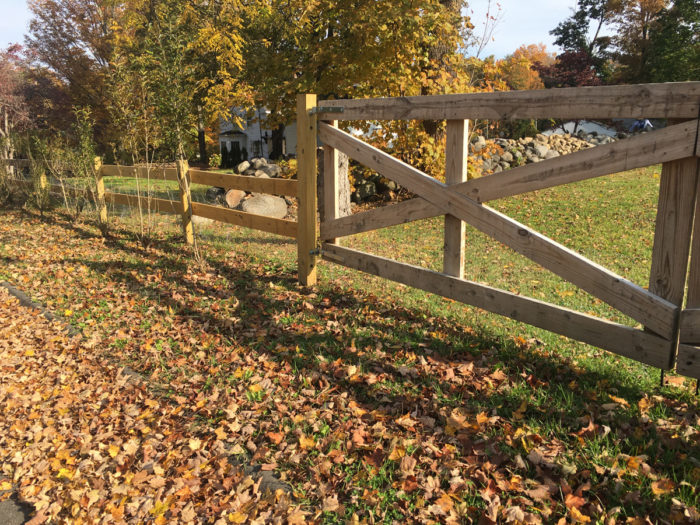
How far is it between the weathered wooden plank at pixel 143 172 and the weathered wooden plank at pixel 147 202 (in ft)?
1.28

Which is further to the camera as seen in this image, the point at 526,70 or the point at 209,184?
the point at 526,70

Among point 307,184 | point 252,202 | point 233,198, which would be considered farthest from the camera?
point 233,198

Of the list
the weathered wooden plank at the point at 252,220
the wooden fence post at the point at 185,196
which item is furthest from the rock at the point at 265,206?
the weathered wooden plank at the point at 252,220

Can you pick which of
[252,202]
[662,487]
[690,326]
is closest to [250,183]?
[690,326]

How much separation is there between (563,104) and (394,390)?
87.3 inches

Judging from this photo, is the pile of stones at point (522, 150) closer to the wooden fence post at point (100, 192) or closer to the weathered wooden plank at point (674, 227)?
the wooden fence post at point (100, 192)

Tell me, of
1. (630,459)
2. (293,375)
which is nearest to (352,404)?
(293,375)

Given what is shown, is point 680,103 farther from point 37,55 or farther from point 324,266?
point 37,55

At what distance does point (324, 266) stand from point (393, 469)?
14.4 ft

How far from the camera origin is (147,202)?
9938 mm

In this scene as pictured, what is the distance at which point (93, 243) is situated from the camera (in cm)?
915

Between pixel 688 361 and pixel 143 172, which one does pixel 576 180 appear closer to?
pixel 688 361

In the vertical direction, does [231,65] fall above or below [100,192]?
above

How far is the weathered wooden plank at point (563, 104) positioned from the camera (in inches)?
105
